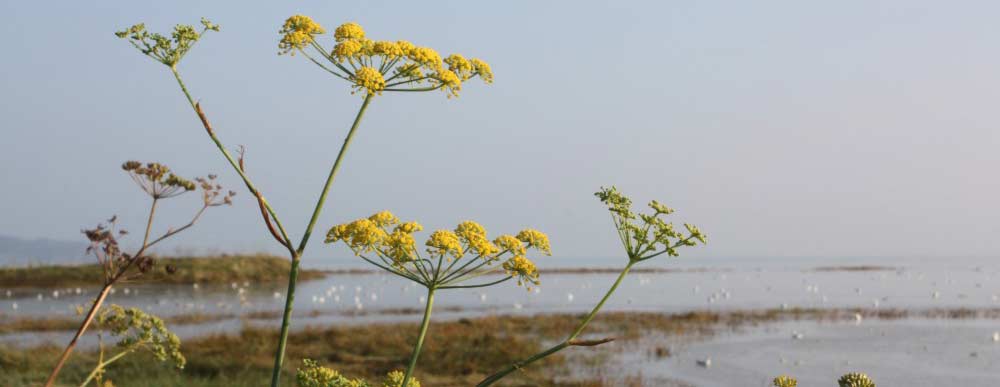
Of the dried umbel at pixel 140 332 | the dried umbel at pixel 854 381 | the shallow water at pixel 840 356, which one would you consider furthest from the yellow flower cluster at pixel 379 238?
the shallow water at pixel 840 356

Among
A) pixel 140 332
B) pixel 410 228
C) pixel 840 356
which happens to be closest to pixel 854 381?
pixel 410 228

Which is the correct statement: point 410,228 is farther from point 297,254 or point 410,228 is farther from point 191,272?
point 191,272

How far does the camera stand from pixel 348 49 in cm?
303

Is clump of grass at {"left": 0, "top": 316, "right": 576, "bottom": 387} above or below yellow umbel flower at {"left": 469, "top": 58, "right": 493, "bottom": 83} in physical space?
below

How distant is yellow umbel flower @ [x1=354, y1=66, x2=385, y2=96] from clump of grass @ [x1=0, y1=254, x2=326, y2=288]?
4726cm

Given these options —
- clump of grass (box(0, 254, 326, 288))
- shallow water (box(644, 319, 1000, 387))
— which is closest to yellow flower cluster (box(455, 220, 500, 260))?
shallow water (box(644, 319, 1000, 387))

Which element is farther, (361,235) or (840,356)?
(840,356)

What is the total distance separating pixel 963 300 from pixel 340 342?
119 feet

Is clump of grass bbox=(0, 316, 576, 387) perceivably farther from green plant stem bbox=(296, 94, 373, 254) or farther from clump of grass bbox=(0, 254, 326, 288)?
clump of grass bbox=(0, 254, 326, 288)

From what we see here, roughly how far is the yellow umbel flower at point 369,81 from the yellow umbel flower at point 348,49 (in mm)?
125

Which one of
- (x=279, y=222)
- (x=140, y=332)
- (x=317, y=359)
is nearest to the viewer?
(x=279, y=222)

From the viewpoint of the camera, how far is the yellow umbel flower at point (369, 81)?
2.90 m

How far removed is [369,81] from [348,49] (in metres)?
0.20

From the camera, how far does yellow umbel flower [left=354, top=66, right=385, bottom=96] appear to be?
290 cm
